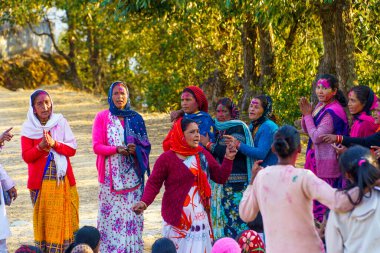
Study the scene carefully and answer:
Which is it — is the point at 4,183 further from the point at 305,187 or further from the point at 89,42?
the point at 89,42

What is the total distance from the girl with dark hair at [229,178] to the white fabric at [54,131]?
1.31 metres

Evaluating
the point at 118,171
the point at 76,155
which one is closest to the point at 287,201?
the point at 118,171

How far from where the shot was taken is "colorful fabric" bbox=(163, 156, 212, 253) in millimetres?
6375

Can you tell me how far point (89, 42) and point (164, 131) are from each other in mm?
10050

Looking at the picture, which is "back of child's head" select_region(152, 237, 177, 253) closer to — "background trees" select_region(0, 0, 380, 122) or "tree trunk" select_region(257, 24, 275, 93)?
"background trees" select_region(0, 0, 380, 122)

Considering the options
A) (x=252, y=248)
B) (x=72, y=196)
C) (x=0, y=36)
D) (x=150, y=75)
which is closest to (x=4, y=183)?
(x=72, y=196)

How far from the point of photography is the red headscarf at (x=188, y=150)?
634 cm

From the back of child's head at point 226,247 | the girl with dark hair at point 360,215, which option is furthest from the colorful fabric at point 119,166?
the girl with dark hair at point 360,215

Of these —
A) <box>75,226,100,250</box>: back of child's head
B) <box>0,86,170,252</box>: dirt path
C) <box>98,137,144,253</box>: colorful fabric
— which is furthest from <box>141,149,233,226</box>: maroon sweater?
<box>0,86,170,252</box>: dirt path

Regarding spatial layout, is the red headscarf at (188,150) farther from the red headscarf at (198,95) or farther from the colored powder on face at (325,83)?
the colored powder on face at (325,83)

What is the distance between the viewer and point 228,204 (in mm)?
→ 7312

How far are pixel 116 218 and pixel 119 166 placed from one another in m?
0.50

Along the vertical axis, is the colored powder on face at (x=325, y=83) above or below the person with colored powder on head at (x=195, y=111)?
above

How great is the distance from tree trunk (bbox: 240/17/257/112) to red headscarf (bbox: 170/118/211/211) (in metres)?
9.40
